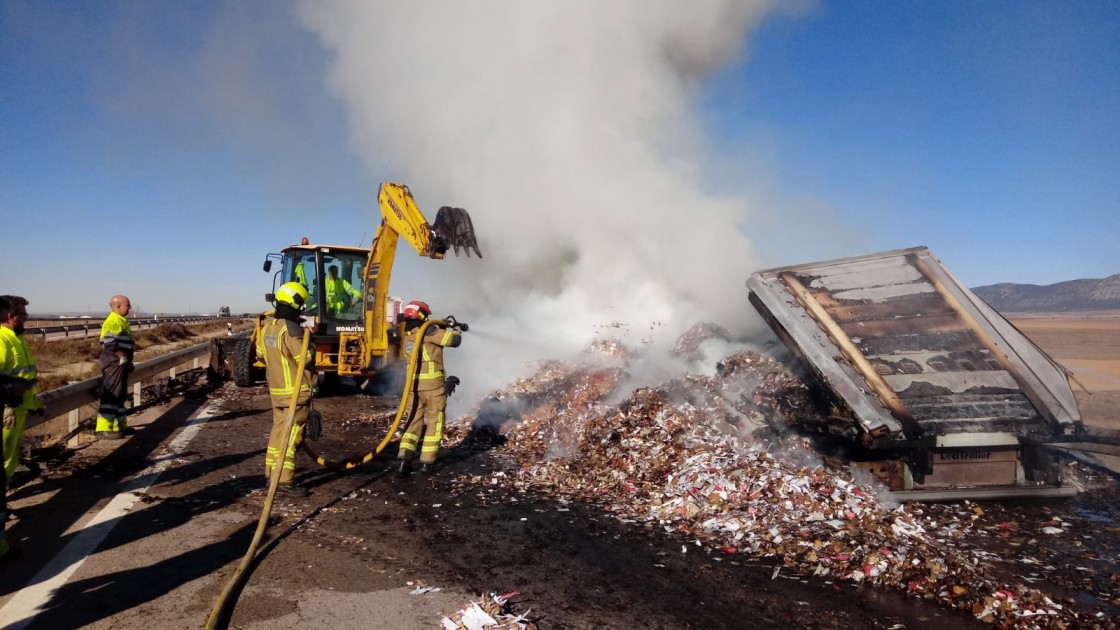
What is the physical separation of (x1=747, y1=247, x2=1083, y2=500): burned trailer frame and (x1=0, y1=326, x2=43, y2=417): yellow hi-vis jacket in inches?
247

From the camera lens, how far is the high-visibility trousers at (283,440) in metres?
5.02

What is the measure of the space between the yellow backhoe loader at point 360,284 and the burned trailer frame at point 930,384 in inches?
183

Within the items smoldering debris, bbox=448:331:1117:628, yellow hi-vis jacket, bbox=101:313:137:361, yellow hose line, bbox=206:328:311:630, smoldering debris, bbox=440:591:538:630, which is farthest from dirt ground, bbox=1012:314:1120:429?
yellow hi-vis jacket, bbox=101:313:137:361

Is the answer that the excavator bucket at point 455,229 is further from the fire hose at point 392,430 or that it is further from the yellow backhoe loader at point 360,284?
the fire hose at point 392,430

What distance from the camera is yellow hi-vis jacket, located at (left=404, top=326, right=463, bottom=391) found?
6.29 metres

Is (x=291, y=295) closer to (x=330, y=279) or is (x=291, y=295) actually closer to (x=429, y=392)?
(x=429, y=392)

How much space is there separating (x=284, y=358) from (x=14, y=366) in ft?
5.89

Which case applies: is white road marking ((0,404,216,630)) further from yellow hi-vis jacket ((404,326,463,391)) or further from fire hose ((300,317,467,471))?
yellow hi-vis jacket ((404,326,463,391))

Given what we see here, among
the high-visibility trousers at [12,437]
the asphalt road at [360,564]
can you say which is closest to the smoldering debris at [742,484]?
the asphalt road at [360,564]

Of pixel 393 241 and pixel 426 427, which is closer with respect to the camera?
pixel 426 427

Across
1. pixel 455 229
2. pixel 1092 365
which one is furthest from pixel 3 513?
pixel 1092 365

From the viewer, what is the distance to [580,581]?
367 cm

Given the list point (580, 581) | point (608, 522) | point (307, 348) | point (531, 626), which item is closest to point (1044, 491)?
point (608, 522)

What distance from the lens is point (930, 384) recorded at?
5273mm
